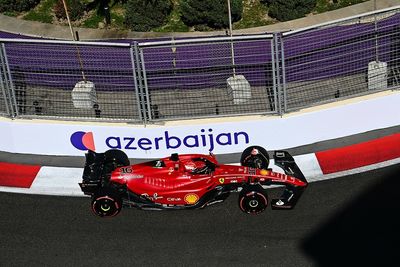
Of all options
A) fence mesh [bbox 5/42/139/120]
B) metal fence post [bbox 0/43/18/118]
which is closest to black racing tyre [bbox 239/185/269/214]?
fence mesh [bbox 5/42/139/120]

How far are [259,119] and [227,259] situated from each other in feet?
12.1

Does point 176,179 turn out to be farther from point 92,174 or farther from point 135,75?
point 135,75

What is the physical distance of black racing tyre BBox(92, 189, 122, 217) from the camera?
542 inches

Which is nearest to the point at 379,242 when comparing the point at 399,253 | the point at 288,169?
the point at 399,253

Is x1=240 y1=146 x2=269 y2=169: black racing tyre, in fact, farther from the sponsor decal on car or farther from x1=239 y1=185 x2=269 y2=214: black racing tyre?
the sponsor decal on car

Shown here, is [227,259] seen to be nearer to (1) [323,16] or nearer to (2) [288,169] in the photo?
(2) [288,169]

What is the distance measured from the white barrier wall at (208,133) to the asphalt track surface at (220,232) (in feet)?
4.74

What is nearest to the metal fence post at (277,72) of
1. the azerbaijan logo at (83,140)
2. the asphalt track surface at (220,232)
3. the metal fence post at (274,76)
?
the metal fence post at (274,76)

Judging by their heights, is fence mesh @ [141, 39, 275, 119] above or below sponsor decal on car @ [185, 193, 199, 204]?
above

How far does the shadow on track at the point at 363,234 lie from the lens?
42.1ft

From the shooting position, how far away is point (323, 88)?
1556 centimetres

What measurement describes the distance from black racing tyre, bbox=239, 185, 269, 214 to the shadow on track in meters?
1.17

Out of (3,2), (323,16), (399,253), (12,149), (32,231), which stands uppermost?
(3,2)

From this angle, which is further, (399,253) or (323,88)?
(323,88)
